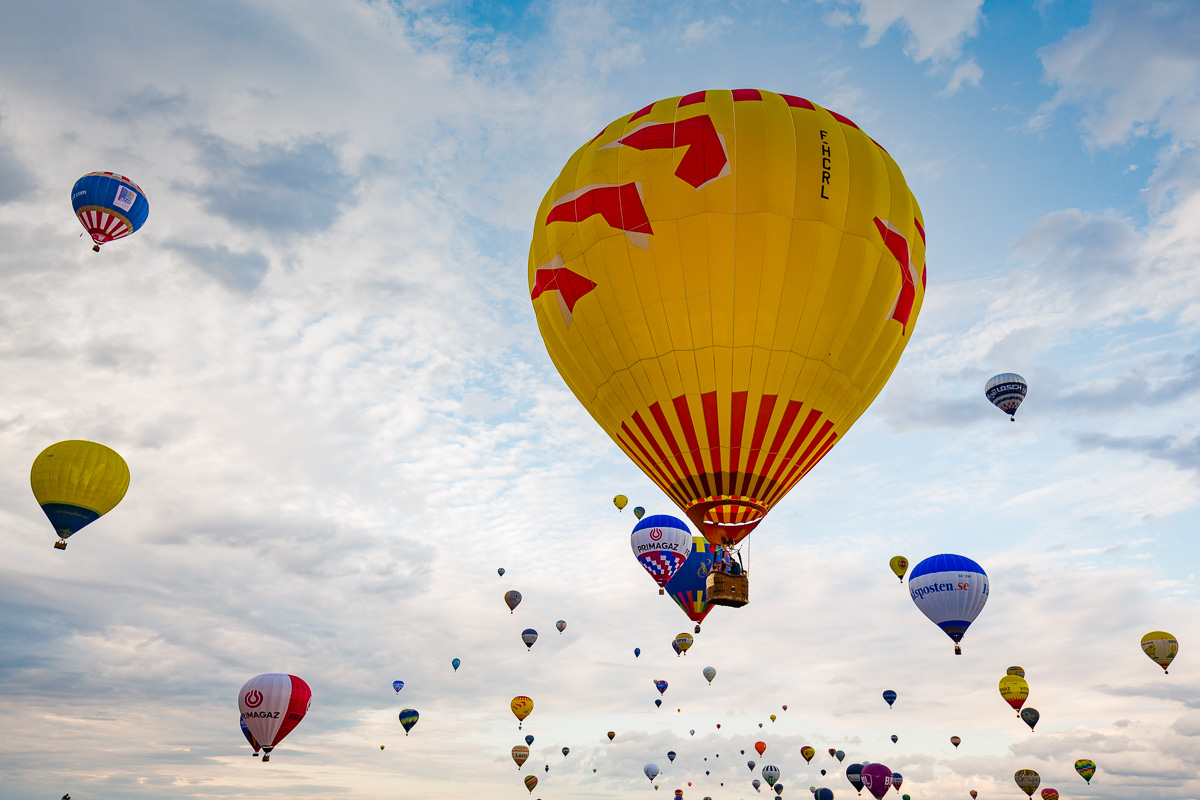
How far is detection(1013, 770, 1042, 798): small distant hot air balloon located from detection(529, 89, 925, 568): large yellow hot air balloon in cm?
4082

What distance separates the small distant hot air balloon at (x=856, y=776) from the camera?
1731 inches

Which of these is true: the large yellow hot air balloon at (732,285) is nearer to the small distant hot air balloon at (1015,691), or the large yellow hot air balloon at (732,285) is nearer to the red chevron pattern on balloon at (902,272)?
Result: the red chevron pattern on balloon at (902,272)

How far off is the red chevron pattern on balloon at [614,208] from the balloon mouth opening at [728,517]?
443 centimetres

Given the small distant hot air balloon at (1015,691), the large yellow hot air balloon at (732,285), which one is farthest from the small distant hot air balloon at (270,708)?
the small distant hot air balloon at (1015,691)

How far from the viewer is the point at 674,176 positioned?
1286 cm

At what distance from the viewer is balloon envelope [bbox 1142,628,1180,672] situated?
3500cm

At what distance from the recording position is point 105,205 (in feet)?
92.1

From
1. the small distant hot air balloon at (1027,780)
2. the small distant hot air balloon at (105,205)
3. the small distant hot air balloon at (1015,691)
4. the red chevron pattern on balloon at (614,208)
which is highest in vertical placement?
the small distant hot air balloon at (105,205)

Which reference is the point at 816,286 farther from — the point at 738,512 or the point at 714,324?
the point at 738,512

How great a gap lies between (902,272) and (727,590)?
20.5 ft

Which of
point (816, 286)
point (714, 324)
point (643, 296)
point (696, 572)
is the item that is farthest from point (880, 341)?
point (696, 572)

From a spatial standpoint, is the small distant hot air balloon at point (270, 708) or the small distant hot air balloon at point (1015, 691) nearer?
the small distant hot air balloon at point (270, 708)

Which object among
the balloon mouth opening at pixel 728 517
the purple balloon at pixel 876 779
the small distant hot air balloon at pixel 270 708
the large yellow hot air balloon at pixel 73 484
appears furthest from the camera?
the purple balloon at pixel 876 779

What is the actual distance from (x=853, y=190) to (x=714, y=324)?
3.36 meters
